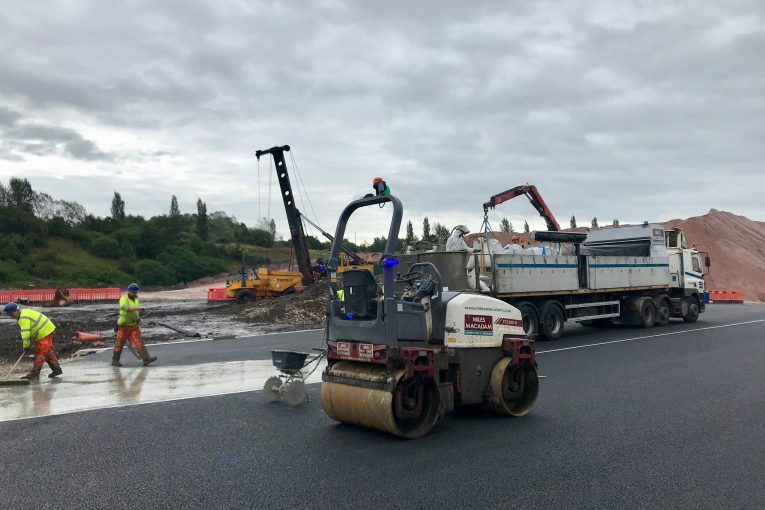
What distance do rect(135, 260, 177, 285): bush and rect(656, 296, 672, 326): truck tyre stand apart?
201ft

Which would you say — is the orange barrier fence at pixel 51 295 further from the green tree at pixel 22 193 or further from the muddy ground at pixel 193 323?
the green tree at pixel 22 193

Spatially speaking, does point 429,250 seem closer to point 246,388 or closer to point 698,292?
point 246,388

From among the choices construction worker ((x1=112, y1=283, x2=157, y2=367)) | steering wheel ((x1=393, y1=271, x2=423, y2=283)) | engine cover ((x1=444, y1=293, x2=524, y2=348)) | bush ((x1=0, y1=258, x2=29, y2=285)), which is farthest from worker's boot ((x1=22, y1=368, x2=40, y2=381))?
bush ((x1=0, y1=258, x2=29, y2=285))

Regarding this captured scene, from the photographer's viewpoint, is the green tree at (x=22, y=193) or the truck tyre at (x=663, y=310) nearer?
the truck tyre at (x=663, y=310)

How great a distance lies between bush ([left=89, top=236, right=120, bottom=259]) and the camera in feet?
267

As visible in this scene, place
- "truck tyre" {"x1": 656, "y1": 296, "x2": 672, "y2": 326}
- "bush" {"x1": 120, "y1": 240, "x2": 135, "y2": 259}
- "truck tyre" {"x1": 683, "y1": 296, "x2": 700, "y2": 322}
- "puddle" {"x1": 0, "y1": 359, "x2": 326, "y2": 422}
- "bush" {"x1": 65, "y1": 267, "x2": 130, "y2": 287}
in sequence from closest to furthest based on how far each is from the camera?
"puddle" {"x1": 0, "y1": 359, "x2": 326, "y2": 422} → "truck tyre" {"x1": 656, "y1": 296, "x2": 672, "y2": 326} → "truck tyre" {"x1": 683, "y1": 296, "x2": 700, "y2": 322} → "bush" {"x1": 65, "y1": 267, "x2": 130, "y2": 287} → "bush" {"x1": 120, "y1": 240, "x2": 135, "y2": 259}

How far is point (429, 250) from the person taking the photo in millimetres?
15742

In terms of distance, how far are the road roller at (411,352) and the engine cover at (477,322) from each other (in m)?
0.01

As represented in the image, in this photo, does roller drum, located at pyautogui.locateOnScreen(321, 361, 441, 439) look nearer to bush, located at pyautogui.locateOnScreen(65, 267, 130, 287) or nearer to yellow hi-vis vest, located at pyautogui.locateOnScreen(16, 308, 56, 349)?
yellow hi-vis vest, located at pyautogui.locateOnScreen(16, 308, 56, 349)

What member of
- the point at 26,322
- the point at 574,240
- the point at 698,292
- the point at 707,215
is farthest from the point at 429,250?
the point at 707,215

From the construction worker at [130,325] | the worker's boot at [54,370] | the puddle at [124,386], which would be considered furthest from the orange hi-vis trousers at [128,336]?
the worker's boot at [54,370]

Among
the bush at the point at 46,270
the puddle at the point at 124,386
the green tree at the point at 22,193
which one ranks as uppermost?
the green tree at the point at 22,193

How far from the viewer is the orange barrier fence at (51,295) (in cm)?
3828

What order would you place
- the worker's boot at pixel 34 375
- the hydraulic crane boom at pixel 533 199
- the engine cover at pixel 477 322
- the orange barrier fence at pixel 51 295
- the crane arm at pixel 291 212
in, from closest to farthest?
the engine cover at pixel 477 322 < the worker's boot at pixel 34 375 < the hydraulic crane boom at pixel 533 199 < the crane arm at pixel 291 212 < the orange barrier fence at pixel 51 295
